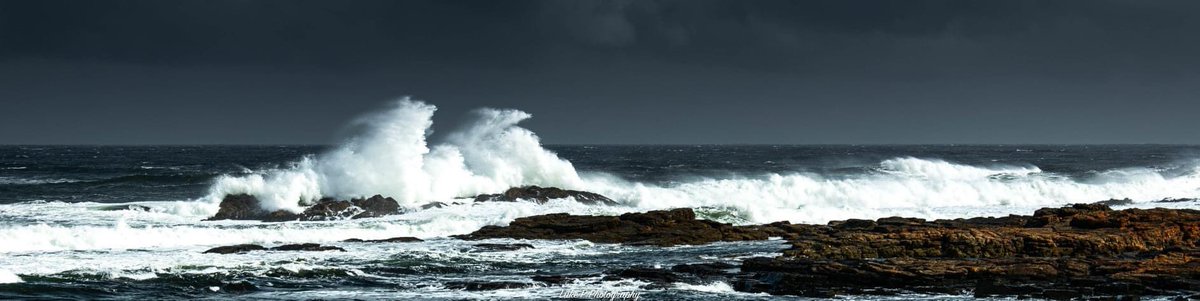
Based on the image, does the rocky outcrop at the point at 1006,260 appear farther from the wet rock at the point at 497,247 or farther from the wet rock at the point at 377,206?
the wet rock at the point at 377,206

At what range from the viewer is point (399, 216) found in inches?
1224

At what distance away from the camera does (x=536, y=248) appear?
73.9ft

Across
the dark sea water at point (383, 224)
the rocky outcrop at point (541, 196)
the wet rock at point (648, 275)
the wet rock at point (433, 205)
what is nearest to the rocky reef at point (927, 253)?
the wet rock at point (648, 275)

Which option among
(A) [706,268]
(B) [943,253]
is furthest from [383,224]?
(B) [943,253]

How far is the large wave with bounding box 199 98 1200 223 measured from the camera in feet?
108

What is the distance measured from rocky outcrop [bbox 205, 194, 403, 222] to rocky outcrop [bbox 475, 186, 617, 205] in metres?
4.44

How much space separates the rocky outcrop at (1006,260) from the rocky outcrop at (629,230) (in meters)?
2.34

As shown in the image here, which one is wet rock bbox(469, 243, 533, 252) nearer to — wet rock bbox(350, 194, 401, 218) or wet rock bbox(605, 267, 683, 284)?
wet rock bbox(605, 267, 683, 284)

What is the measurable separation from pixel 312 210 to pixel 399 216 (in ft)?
8.11

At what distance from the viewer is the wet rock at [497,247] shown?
22200mm

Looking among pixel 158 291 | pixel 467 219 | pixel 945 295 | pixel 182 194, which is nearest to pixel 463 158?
pixel 467 219

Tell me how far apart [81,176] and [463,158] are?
27045 millimetres

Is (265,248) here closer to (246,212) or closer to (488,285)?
(488,285)

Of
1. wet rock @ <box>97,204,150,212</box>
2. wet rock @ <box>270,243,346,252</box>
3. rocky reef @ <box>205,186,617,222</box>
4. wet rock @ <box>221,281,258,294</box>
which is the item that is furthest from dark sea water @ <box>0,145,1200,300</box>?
rocky reef @ <box>205,186,617,222</box>
